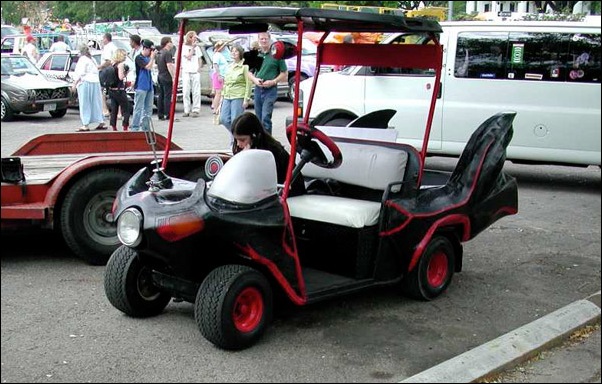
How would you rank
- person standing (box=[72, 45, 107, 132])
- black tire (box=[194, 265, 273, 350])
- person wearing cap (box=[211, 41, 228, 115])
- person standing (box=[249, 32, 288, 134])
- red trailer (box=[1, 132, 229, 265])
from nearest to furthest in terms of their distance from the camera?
black tire (box=[194, 265, 273, 350]), red trailer (box=[1, 132, 229, 265]), person standing (box=[249, 32, 288, 134]), person standing (box=[72, 45, 107, 132]), person wearing cap (box=[211, 41, 228, 115])

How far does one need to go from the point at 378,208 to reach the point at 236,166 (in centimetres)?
122

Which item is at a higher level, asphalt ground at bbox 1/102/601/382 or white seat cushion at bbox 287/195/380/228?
white seat cushion at bbox 287/195/380/228

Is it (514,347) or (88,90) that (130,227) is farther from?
(88,90)

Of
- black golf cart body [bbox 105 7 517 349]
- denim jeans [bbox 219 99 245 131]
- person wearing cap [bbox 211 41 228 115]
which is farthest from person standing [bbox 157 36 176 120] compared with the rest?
black golf cart body [bbox 105 7 517 349]

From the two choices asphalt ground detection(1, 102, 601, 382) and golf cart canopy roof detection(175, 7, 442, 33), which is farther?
golf cart canopy roof detection(175, 7, 442, 33)

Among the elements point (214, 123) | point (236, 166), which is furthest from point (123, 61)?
point (236, 166)

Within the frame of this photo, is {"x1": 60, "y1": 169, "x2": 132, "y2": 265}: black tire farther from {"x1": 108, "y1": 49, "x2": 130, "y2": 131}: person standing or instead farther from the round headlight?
{"x1": 108, "y1": 49, "x2": 130, "y2": 131}: person standing

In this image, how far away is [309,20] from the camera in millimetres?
5027

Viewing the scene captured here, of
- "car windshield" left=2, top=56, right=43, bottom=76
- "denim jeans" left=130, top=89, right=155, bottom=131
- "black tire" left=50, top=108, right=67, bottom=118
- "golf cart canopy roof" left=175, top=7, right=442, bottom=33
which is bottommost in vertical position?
"black tire" left=50, top=108, right=67, bottom=118

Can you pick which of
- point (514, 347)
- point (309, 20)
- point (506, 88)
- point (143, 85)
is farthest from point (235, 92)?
point (514, 347)

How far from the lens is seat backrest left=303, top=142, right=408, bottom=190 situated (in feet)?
18.8

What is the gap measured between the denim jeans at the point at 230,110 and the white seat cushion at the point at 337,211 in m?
6.36

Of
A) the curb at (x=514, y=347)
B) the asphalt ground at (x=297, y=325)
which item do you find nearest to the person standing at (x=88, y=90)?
Answer: the asphalt ground at (x=297, y=325)

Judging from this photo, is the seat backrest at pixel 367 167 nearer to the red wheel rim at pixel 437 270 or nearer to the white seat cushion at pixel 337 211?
the white seat cushion at pixel 337 211
